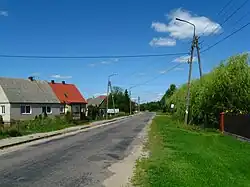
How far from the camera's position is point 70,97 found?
2776 inches


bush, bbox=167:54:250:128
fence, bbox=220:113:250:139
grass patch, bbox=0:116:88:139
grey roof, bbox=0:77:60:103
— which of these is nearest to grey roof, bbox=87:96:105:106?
grey roof, bbox=0:77:60:103

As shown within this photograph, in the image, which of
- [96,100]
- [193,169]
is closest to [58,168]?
[193,169]

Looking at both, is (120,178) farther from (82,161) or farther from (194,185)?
(82,161)

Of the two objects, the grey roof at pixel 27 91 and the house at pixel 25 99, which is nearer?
the house at pixel 25 99

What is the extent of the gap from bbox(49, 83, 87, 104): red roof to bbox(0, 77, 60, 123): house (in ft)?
13.6

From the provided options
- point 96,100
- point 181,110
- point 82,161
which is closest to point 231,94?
point 181,110

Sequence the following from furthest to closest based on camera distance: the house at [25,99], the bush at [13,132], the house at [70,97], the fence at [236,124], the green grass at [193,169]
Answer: the house at [70,97], the house at [25,99], the bush at [13,132], the fence at [236,124], the green grass at [193,169]

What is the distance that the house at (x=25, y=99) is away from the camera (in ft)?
167

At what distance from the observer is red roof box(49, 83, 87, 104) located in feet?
223

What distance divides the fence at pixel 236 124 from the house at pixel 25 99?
26860mm

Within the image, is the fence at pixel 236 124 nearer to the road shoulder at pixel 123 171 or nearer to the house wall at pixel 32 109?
the road shoulder at pixel 123 171

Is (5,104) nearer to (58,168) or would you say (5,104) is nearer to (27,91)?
(27,91)

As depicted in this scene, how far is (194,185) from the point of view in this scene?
8.84 metres

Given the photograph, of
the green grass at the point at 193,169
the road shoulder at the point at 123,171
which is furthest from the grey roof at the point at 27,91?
the green grass at the point at 193,169
